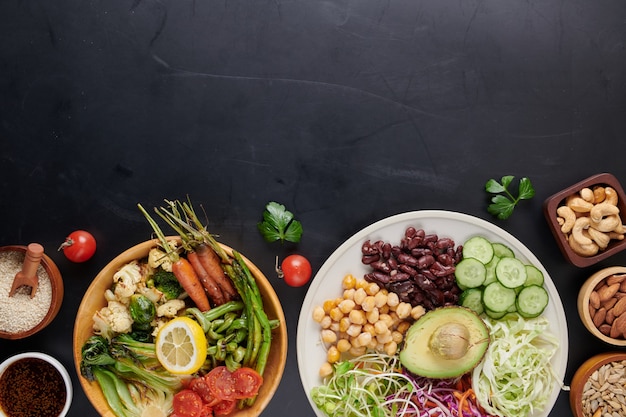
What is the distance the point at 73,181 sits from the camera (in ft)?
9.96

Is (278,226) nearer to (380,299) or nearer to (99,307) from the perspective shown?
(380,299)

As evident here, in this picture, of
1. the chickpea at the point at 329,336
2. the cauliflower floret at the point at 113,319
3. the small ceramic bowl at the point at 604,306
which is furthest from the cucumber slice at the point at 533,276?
the cauliflower floret at the point at 113,319

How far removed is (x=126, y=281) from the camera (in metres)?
2.77

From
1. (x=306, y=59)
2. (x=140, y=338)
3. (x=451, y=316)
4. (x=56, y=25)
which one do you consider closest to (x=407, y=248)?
(x=451, y=316)

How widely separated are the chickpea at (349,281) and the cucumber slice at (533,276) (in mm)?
793

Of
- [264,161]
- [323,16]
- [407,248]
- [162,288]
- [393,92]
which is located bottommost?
[162,288]

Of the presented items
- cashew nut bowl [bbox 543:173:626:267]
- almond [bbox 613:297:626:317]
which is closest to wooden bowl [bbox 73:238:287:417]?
cashew nut bowl [bbox 543:173:626:267]

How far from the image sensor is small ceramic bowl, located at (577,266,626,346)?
290cm

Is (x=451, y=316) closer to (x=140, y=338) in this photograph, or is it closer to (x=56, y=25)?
(x=140, y=338)

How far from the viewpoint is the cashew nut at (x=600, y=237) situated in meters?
2.85

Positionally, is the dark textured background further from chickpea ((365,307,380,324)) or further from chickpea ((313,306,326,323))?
chickpea ((365,307,380,324))

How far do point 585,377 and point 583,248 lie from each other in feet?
2.02

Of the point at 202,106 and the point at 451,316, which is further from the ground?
the point at 202,106

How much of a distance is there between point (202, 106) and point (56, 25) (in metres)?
0.80
